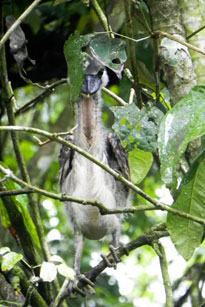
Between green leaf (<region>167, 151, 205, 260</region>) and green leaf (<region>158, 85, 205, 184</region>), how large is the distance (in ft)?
0.50

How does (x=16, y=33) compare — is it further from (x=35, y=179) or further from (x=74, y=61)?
(x=35, y=179)

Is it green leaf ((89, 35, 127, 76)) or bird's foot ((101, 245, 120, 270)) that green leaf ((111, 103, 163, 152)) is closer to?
green leaf ((89, 35, 127, 76))

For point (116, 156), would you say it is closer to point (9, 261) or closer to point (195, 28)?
point (195, 28)

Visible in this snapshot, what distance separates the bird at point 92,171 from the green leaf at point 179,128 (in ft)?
3.07

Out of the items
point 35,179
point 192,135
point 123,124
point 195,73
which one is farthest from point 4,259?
point 35,179

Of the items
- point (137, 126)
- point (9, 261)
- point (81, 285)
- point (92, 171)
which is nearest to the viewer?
point (9, 261)

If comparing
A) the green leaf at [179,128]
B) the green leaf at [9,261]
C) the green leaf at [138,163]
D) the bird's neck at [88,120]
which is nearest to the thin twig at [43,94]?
the bird's neck at [88,120]

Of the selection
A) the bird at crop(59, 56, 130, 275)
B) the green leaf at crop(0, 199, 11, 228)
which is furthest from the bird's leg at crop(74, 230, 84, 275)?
the green leaf at crop(0, 199, 11, 228)

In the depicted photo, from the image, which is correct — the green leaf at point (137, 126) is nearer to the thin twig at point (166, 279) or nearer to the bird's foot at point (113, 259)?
the thin twig at point (166, 279)

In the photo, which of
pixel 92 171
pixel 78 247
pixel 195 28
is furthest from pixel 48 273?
pixel 78 247

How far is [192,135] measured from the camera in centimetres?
177

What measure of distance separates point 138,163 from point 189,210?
67 cm

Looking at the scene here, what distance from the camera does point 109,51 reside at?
89.7 inches

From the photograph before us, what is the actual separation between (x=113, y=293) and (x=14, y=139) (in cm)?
176
